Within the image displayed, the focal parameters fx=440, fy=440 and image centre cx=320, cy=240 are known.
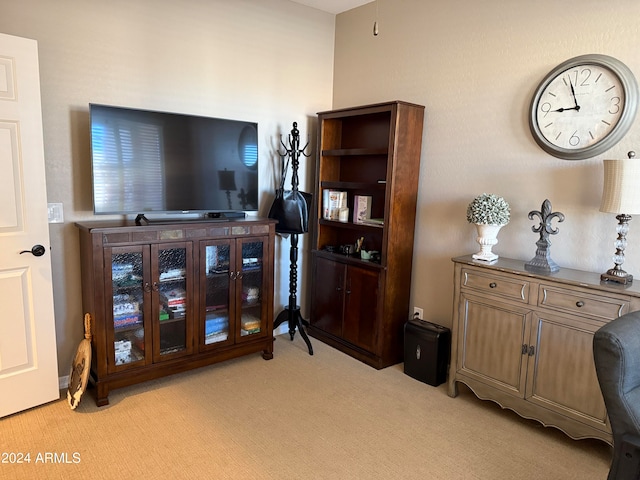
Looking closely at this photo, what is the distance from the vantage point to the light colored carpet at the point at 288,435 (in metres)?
A: 2.15

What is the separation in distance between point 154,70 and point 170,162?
0.68 metres

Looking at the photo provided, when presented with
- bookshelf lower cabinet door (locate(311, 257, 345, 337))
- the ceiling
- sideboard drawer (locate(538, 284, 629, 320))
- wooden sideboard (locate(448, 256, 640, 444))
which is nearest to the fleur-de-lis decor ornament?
wooden sideboard (locate(448, 256, 640, 444))

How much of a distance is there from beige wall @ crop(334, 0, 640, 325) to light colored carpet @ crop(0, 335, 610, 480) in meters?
0.90

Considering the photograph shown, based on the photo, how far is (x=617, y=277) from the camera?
225 cm

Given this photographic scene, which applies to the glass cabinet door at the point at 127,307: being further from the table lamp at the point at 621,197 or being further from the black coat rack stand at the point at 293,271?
the table lamp at the point at 621,197

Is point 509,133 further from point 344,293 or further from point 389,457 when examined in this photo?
point 389,457

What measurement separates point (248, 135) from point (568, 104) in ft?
6.86

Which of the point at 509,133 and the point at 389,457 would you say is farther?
the point at 509,133

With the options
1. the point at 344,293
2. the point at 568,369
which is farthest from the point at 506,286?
the point at 344,293

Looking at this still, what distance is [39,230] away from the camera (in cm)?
252

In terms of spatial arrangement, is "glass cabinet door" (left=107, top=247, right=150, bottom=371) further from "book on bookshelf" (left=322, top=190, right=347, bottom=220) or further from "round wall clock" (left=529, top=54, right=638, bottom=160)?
"round wall clock" (left=529, top=54, right=638, bottom=160)

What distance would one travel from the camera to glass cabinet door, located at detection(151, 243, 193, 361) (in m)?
2.79

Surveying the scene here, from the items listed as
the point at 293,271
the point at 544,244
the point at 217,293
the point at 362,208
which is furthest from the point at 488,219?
the point at 217,293

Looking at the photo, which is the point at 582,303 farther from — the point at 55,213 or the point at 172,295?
the point at 55,213
